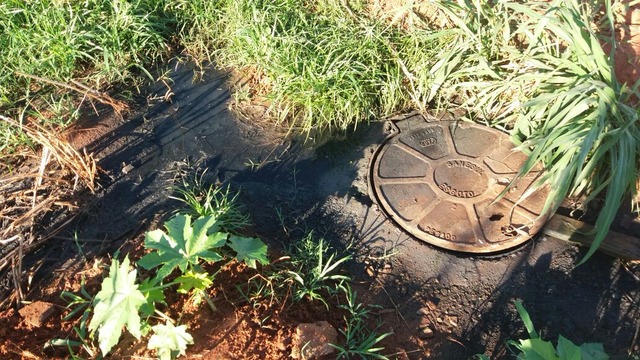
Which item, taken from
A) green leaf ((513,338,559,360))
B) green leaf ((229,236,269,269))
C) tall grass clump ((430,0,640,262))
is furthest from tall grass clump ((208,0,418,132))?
green leaf ((513,338,559,360))

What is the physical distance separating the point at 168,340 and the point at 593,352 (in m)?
1.48

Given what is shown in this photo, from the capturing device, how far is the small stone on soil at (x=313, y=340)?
6.91 feet

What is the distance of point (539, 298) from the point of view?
2457mm

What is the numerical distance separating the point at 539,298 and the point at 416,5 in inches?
69.9

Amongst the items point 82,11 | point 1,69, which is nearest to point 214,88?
point 82,11

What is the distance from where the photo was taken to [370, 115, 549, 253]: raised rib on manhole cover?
2.65m

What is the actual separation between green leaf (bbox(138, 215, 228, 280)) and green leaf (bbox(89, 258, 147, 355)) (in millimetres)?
113

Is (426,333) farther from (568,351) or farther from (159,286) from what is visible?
(159,286)

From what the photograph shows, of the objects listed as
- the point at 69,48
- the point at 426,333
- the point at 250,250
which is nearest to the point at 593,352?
the point at 426,333

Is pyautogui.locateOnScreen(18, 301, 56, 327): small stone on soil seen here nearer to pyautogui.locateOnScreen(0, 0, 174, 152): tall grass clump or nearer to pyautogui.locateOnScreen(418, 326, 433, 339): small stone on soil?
pyautogui.locateOnScreen(0, 0, 174, 152): tall grass clump

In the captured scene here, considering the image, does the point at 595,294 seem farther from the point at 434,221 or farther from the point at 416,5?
the point at 416,5

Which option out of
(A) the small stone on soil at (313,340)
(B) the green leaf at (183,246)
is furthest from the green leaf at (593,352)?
(B) the green leaf at (183,246)

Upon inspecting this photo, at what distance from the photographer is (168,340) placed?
1.96 m

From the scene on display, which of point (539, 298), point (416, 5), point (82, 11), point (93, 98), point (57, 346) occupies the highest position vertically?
point (416, 5)
